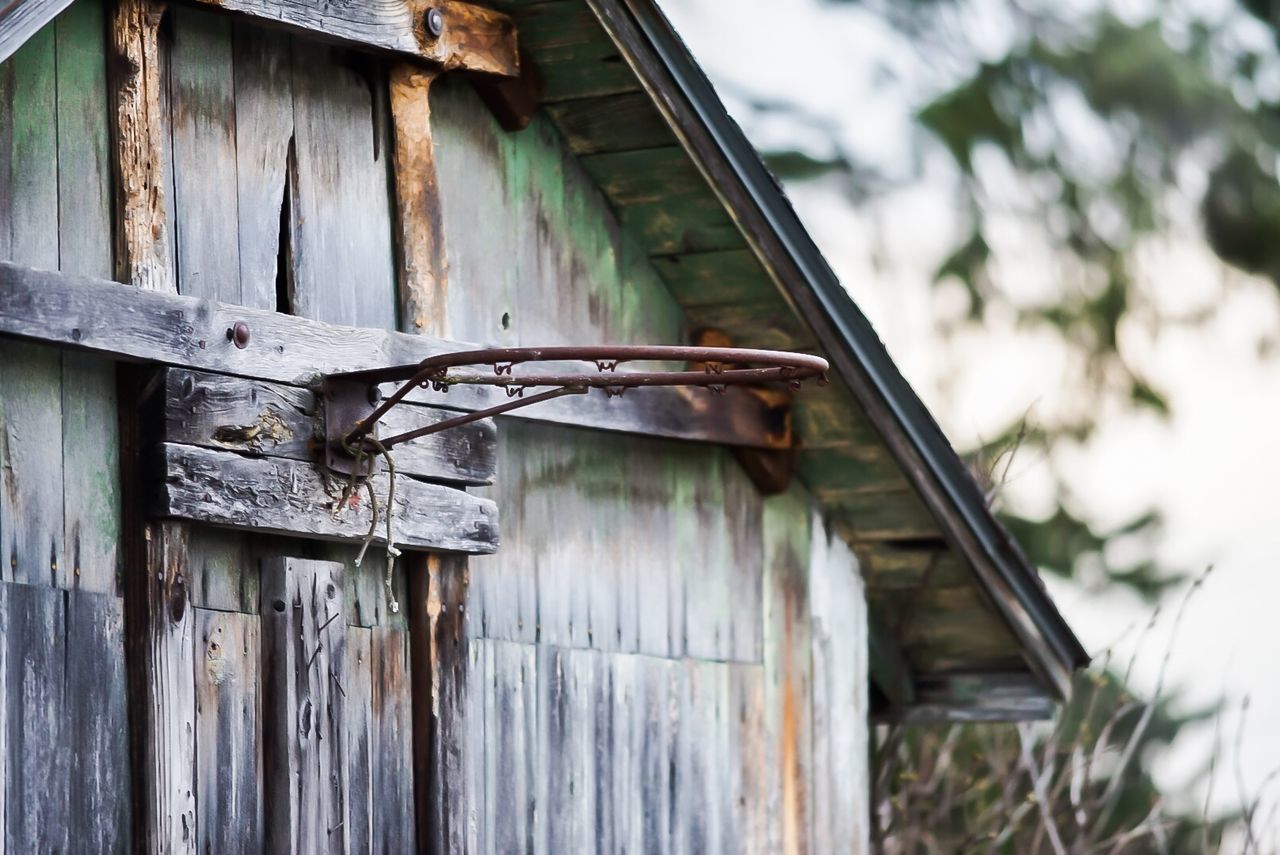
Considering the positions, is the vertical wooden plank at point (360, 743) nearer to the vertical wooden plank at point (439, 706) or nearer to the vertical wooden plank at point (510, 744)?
the vertical wooden plank at point (439, 706)

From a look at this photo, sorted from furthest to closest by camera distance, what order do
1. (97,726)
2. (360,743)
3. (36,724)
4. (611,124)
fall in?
(611,124), (360,743), (97,726), (36,724)

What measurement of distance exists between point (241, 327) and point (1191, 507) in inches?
433

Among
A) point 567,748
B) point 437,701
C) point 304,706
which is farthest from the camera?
point 567,748

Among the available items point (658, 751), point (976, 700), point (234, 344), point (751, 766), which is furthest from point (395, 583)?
point (976, 700)

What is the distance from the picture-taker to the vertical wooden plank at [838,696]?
764 centimetres

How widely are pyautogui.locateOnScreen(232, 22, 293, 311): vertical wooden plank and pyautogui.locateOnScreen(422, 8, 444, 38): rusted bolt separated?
44 cm

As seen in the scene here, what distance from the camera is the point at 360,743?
5953 millimetres

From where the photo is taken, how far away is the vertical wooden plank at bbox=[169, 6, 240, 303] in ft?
18.9

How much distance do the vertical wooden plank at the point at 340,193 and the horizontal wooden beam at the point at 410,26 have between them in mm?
149

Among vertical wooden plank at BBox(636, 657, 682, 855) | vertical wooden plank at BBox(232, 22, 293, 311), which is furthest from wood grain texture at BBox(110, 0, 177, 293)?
vertical wooden plank at BBox(636, 657, 682, 855)

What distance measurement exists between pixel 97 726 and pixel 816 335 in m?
2.72

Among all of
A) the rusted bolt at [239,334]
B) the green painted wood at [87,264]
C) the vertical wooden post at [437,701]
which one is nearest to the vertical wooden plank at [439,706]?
the vertical wooden post at [437,701]

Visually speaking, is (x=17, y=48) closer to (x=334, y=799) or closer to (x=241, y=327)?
(x=241, y=327)

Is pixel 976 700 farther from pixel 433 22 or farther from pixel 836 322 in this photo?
pixel 433 22
